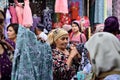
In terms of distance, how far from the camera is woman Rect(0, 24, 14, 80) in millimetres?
4230

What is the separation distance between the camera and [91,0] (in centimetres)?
995

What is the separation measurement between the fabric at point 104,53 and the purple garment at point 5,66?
1402 mm

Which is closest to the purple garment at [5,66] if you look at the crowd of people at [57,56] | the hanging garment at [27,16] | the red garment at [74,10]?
the crowd of people at [57,56]

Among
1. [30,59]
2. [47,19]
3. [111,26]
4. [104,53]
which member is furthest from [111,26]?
[47,19]

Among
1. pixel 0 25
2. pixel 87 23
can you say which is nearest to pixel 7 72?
pixel 0 25

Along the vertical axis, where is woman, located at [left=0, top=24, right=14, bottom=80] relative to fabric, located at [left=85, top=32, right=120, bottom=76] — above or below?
below

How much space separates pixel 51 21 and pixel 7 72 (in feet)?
17.1

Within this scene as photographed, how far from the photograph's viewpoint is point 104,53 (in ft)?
9.95

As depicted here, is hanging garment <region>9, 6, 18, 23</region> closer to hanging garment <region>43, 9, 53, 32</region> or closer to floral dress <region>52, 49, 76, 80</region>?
hanging garment <region>43, 9, 53, 32</region>

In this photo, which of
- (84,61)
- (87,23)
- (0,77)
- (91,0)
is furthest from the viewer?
(91,0)

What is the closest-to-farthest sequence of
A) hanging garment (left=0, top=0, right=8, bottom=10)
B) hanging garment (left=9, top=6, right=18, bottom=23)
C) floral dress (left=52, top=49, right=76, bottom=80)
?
floral dress (left=52, top=49, right=76, bottom=80)
hanging garment (left=0, top=0, right=8, bottom=10)
hanging garment (left=9, top=6, right=18, bottom=23)

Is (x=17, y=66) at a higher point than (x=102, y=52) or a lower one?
lower

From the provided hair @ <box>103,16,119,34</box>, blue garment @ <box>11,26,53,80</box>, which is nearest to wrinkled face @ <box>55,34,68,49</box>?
hair @ <box>103,16,119,34</box>

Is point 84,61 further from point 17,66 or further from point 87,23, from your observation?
point 87,23
